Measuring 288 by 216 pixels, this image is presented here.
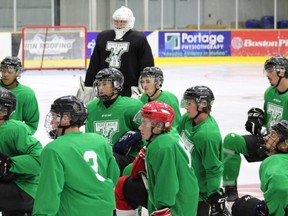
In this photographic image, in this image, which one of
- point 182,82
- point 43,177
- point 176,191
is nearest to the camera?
point 43,177

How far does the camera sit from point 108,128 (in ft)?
18.7

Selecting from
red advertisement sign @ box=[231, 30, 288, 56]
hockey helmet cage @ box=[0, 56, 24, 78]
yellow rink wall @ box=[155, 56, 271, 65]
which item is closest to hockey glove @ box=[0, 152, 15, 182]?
hockey helmet cage @ box=[0, 56, 24, 78]

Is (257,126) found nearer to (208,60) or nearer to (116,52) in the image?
(116,52)

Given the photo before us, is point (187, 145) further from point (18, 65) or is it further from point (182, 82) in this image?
point (182, 82)

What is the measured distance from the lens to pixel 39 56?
18281 millimetres

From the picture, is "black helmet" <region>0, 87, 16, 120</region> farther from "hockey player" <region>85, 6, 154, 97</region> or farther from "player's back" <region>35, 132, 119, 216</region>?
"hockey player" <region>85, 6, 154, 97</region>

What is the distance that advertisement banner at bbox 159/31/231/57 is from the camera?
69.8ft

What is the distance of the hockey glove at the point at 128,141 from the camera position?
5500mm

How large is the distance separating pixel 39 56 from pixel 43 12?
400 centimetres

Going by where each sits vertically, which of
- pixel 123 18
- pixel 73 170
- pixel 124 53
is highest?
pixel 123 18

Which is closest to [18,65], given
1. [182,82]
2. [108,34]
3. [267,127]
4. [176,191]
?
[108,34]

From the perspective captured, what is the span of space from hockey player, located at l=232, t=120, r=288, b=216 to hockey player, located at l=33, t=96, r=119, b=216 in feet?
2.32

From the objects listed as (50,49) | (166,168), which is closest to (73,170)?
(166,168)

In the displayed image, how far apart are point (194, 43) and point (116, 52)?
1470cm
